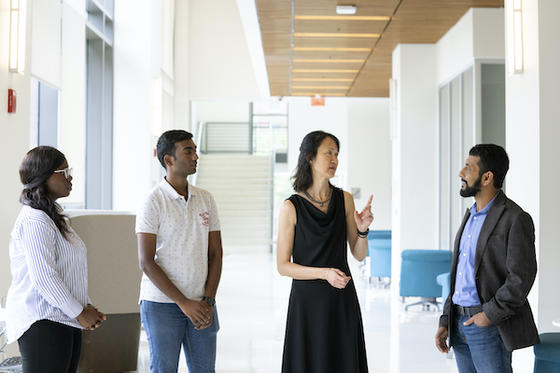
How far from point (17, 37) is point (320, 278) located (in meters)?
3.53

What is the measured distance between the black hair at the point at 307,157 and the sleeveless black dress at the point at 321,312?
0.13m

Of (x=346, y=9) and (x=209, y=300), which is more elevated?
(x=346, y=9)

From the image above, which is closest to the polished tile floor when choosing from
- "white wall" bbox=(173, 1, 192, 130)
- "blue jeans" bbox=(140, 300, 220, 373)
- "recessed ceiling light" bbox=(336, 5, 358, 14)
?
"blue jeans" bbox=(140, 300, 220, 373)

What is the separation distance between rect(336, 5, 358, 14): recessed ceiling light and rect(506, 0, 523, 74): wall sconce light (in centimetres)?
269

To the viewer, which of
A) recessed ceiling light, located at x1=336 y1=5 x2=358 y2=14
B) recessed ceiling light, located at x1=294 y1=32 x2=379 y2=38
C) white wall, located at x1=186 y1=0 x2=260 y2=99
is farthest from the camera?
white wall, located at x1=186 y1=0 x2=260 y2=99

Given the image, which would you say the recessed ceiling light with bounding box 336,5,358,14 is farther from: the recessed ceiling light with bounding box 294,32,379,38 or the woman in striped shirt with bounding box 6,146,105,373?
the woman in striped shirt with bounding box 6,146,105,373

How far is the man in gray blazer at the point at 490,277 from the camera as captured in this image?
2.88 m

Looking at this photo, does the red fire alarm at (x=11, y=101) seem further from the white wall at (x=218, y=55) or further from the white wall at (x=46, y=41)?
the white wall at (x=218, y=55)

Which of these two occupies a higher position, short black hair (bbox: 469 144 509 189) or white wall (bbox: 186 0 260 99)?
white wall (bbox: 186 0 260 99)

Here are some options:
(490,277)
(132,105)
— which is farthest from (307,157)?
(132,105)

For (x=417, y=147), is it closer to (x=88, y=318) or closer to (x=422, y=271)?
(x=422, y=271)

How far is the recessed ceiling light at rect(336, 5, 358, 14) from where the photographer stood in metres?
7.83

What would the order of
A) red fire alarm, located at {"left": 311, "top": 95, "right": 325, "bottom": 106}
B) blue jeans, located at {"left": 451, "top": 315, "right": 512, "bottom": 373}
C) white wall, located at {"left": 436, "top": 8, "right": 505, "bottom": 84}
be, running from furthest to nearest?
red fire alarm, located at {"left": 311, "top": 95, "right": 325, "bottom": 106} → white wall, located at {"left": 436, "top": 8, "right": 505, "bottom": 84} → blue jeans, located at {"left": 451, "top": 315, "right": 512, "bottom": 373}

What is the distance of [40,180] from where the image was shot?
280 centimetres
